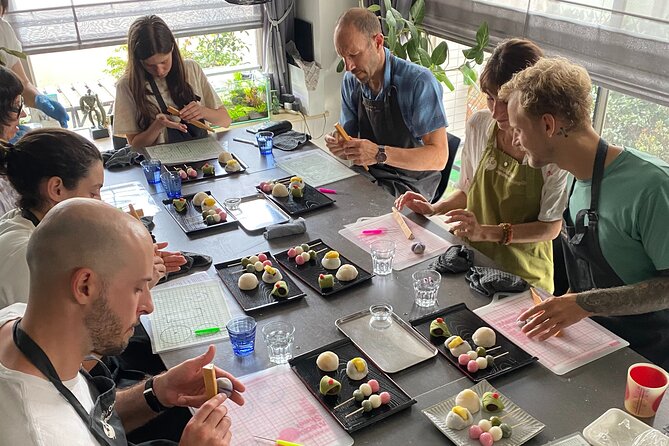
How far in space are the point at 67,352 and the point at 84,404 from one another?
18 centimetres

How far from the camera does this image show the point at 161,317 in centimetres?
203

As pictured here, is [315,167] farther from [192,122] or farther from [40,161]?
[40,161]

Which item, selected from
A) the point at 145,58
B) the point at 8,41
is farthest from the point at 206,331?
the point at 8,41

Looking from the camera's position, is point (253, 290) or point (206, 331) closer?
point (206, 331)

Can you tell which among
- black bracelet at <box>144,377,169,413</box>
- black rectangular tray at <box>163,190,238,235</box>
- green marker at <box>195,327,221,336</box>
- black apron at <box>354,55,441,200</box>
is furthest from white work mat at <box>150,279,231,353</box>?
black apron at <box>354,55,441,200</box>

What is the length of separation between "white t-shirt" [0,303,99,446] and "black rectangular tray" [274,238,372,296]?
3.22 ft

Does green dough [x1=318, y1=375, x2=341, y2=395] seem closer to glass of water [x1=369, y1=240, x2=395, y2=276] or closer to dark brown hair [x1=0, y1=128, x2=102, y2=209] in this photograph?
glass of water [x1=369, y1=240, x2=395, y2=276]

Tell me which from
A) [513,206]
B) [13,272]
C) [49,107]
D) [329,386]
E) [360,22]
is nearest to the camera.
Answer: [329,386]

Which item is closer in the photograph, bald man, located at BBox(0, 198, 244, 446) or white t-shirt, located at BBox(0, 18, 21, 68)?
bald man, located at BBox(0, 198, 244, 446)

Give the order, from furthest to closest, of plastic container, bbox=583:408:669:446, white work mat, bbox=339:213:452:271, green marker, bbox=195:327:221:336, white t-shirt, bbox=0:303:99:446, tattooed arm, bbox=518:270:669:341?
white work mat, bbox=339:213:452:271 < green marker, bbox=195:327:221:336 < tattooed arm, bbox=518:270:669:341 < plastic container, bbox=583:408:669:446 < white t-shirt, bbox=0:303:99:446

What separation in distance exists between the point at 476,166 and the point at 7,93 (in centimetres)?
201

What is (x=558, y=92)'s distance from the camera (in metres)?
1.88

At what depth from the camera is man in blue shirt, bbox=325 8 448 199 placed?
301 cm

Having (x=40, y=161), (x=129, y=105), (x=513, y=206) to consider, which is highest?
(x=40, y=161)
